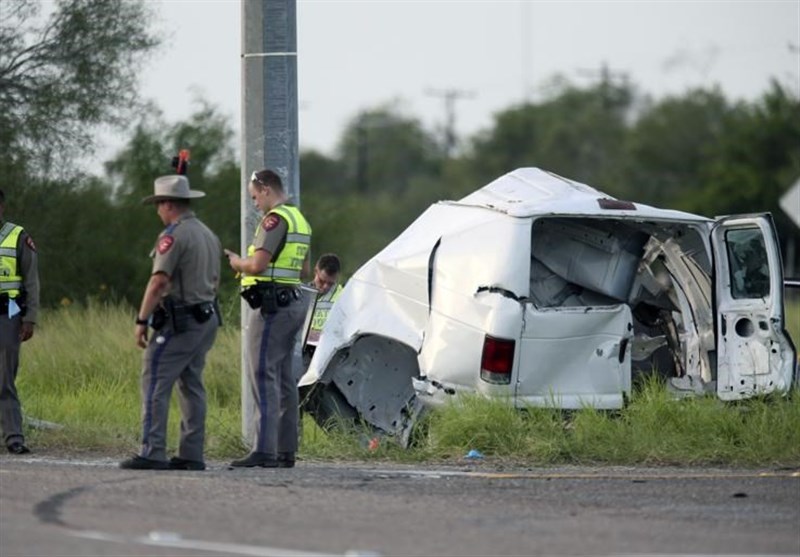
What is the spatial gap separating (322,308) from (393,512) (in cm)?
523

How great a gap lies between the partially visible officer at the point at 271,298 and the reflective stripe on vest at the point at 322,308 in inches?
104

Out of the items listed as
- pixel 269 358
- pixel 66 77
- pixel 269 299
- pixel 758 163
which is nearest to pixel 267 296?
pixel 269 299

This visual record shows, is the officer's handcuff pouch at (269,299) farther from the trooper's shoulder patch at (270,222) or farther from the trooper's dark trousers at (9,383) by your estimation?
the trooper's dark trousers at (9,383)

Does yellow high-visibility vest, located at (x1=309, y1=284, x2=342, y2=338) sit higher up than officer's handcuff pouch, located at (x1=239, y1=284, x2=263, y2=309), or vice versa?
officer's handcuff pouch, located at (x1=239, y1=284, x2=263, y2=309)

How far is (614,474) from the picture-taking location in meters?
10.5

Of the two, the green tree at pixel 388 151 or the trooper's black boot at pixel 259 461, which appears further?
the green tree at pixel 388 151

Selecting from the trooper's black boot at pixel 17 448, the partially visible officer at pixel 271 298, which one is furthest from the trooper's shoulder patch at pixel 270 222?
the trooper's black boot at pixel 17 448

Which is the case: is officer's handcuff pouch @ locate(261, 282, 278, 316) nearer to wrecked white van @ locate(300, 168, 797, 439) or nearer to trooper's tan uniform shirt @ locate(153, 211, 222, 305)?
trooper's tan uniform shirt @ locate(153, 211, 222, 305)

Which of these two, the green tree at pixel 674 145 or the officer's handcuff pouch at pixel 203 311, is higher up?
the green tree at pixel 674 145

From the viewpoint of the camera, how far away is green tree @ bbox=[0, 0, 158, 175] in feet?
75.3

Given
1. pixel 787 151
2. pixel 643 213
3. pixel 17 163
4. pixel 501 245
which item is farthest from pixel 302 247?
pixel 787 151

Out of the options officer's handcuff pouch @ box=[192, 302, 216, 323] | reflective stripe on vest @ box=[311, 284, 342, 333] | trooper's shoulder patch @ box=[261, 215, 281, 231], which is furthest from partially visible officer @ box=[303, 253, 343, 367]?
officer's handcuff pouch @ box=[192, 302, 216, 323]

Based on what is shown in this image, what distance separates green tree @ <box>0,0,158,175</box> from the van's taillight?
12.4 meters

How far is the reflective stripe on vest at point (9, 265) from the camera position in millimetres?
12141
